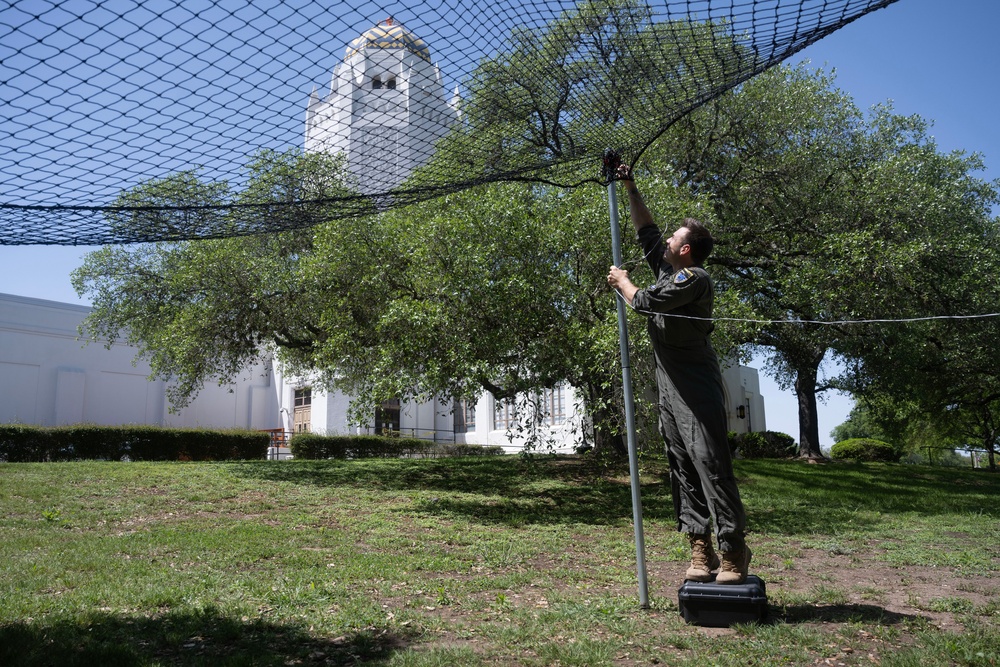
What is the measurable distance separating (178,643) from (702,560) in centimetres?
280

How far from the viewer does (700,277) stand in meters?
4.13

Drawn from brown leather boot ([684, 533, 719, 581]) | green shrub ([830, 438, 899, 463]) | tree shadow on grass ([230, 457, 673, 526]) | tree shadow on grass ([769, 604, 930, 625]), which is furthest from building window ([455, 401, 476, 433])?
brown leather boot ([684, 533, 719, 581])

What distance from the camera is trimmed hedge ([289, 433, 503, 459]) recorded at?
902 inches

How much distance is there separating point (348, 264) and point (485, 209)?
3.19 m

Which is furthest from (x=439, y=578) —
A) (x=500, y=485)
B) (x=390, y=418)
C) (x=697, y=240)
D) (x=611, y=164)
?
(x=390, y=418)

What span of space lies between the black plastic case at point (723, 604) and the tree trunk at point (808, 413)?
18.8 metres

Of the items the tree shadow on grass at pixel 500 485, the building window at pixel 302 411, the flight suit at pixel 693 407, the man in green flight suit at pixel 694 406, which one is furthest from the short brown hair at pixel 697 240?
the building window at pixel 302 411

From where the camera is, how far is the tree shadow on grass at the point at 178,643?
3359mm

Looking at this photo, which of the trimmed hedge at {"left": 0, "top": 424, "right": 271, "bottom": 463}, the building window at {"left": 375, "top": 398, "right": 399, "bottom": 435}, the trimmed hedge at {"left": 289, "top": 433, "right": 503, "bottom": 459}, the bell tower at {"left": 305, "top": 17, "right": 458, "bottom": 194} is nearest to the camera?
the bell tower at {"left": 305, "top": 17, "right": 458, "bottom": 194}

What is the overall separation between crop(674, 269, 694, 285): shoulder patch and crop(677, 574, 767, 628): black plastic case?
5.51 feet

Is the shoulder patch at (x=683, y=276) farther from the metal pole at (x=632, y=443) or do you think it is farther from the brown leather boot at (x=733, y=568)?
the brown leather boot at (x=733, y=568)

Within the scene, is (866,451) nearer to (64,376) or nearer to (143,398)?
(143,398)

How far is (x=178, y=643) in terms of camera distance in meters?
3.64

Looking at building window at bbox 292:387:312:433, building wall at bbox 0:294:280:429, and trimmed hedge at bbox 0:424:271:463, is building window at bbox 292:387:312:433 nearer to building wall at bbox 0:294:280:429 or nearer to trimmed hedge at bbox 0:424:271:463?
building wall at bbox 0:294:280:429
